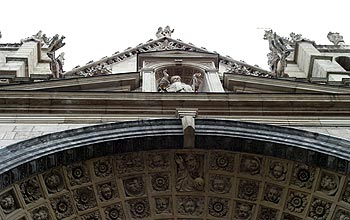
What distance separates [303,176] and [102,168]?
4.22 meters

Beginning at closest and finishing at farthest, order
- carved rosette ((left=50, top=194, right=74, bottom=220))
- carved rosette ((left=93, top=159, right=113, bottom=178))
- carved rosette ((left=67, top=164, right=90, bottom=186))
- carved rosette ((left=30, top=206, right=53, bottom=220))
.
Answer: carved rosette ((left=30, top=206, right=53, bottom=220)), carved rosette ((left=50, top=194, right=74, bottom=220)), carved rosette ((left=67, top=164, right=90, bottom=186)), carved rosette ((left=93, top=159, right=113, bottom=178))

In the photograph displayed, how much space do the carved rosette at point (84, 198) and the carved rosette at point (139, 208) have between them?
2.71 feet

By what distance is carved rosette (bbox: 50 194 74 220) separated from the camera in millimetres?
11617

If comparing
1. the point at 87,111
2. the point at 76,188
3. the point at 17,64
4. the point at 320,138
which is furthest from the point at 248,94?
the point at 17,64

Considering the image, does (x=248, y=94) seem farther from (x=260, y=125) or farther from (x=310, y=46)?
(x=310, y=46)

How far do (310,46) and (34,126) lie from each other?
1245 cm

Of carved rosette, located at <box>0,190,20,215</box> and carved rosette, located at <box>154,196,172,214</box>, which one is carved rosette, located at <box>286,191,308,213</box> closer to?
carved rosette, located at <box>154,196,172,214</box>

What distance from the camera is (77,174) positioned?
11906 mm

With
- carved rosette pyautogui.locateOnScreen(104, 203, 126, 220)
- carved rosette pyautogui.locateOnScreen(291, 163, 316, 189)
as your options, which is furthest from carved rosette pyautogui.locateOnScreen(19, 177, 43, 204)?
carved rosette pyautogui.locateOnScreen(291, 163, 316, 189)

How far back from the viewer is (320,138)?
11.9 metres

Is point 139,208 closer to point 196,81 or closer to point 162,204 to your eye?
point 162,204

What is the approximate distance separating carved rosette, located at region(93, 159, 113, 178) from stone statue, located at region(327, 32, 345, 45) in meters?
14.8

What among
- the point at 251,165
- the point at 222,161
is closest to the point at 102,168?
the point at 222,161

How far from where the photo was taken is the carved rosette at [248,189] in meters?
12.6
